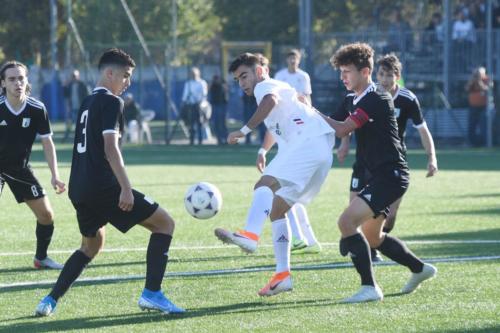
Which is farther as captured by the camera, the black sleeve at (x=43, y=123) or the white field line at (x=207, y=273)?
the black sleeve at (x=43, y=123)

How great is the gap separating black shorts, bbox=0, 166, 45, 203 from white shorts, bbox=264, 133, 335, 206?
8.96ft

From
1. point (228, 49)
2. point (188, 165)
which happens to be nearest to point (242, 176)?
point (188, 165)

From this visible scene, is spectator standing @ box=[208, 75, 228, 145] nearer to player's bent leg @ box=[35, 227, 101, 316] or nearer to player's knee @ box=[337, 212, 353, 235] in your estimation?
player's knee @ box=[337, 212, 353, 235]

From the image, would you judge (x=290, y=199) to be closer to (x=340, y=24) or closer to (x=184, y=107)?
(x=184, y=107)

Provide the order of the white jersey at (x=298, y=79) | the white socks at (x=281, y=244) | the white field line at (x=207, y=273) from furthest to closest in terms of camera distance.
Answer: the white jersey at (x=298, y=79)
the white field line at (x=207, y=273)
the white socks at (x=281, y=244)

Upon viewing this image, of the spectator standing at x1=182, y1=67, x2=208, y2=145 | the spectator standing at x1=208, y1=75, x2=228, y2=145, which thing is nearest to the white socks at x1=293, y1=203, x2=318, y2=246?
the spectator standing at x1=208, y1=75, x2=228, y2=145

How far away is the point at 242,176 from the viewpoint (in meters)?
21.6

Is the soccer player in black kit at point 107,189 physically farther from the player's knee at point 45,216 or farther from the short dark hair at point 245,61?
the player's knee at point 45,216

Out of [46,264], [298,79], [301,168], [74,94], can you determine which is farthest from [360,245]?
[74,94]

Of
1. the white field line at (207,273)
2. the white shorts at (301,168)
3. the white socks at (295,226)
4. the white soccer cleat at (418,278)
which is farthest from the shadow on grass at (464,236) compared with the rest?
the white shorts at (301,168)

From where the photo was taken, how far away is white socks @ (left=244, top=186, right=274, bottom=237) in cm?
873

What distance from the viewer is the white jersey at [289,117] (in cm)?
892

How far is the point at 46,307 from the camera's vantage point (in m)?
7.79

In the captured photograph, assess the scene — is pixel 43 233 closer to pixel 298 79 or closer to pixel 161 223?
pixel 161 223
